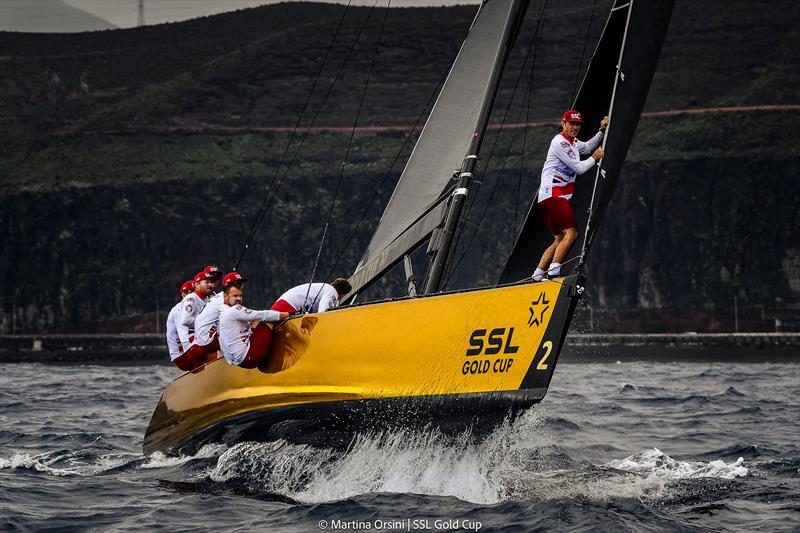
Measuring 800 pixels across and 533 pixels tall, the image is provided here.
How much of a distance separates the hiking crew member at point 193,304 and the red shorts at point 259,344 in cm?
204

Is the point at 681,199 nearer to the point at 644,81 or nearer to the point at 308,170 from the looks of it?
the point at 308,170

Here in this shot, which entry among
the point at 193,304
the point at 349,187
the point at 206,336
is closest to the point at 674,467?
the point at 206,336

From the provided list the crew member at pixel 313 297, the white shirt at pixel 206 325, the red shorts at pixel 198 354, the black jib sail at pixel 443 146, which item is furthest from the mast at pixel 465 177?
the red shorts at pixel 198 354

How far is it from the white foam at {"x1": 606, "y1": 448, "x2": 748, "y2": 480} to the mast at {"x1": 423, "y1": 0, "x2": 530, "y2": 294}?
8.65 ft

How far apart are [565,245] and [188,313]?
4.69m

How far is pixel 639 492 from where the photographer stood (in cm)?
988

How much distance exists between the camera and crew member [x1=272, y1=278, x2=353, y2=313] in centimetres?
1124

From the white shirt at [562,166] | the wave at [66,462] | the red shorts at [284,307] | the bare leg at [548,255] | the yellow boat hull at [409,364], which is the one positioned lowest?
the wave at [66,462]

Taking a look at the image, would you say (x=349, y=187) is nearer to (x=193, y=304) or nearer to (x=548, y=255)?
(x=193, y=304)

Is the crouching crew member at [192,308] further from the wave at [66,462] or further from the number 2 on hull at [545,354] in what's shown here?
the number 2 on hull at [545,354]

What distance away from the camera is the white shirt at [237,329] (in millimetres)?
10883

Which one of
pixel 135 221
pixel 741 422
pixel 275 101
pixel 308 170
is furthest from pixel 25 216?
pixel 741 422

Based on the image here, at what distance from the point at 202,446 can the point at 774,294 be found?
5944cm

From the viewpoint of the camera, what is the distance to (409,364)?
9828 millimetres
